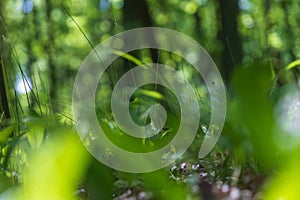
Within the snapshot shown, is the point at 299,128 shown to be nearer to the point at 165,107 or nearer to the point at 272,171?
the point at 272,171

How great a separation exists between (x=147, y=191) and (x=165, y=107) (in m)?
0.22

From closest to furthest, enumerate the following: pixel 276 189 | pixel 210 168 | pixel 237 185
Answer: pixel 276 189 < pixel 237 185 < pixel 210 168

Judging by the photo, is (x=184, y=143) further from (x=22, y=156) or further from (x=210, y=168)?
(x=22, y=156)

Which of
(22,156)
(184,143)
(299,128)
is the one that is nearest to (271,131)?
(299,128)

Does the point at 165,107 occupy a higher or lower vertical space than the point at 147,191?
higher

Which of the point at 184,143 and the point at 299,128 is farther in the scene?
the point at 184,143

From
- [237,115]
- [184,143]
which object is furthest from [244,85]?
[184,143]

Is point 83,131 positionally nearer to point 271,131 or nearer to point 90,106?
point 90,106

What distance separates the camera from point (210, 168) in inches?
21.6

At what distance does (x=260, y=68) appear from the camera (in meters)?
0.36

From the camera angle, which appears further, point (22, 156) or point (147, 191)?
point (22, 156)

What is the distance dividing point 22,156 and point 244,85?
0.35m

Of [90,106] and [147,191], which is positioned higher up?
[90,106]

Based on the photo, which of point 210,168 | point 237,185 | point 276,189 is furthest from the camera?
point 210,168
